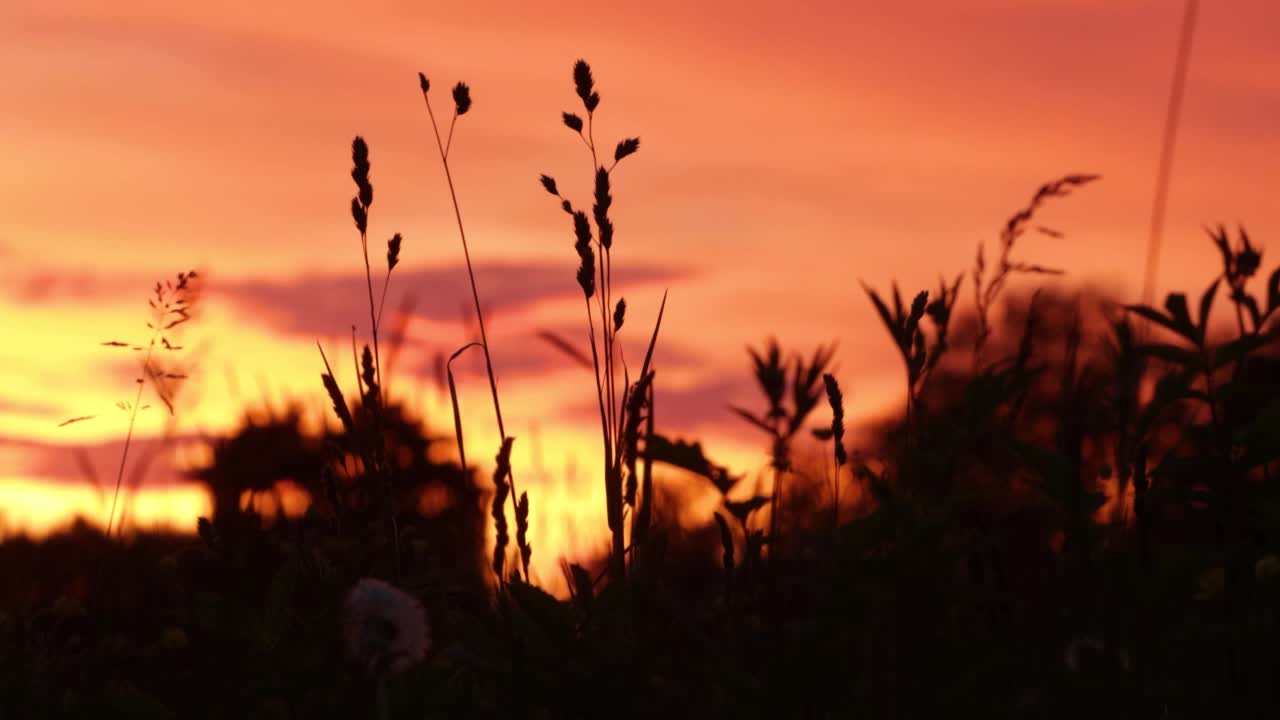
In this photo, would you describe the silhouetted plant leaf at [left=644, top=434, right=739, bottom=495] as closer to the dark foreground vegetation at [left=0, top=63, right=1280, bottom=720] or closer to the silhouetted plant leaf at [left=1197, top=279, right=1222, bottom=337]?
the dark foreground vegetation at [left=0, top=63, right=1280, bottom=720]

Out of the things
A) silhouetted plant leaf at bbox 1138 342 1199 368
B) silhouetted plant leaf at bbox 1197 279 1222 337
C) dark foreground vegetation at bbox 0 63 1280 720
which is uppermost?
silhouetted plant leaf at bbox 1197 279 1222 337

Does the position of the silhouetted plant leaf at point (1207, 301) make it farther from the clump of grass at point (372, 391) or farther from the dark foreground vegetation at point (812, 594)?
the clump of grass at point (372, 391)

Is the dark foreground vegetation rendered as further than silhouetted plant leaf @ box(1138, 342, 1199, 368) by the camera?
No

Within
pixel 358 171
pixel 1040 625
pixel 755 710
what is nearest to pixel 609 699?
pixel 755 710

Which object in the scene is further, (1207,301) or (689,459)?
(689,459)

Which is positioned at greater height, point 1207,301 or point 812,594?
point 1207,301

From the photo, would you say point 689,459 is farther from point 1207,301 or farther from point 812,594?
point 1207,301

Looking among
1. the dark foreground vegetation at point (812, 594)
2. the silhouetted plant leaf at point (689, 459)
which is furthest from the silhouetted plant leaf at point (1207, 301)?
the silhouetted plant leaf at point (689, 459)

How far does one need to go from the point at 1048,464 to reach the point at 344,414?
1.33 metres

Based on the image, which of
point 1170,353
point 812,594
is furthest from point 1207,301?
point 812,594

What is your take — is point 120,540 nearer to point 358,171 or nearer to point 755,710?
point 358,171

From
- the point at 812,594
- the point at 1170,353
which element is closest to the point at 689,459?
the point at 812,594

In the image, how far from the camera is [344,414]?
2939mm

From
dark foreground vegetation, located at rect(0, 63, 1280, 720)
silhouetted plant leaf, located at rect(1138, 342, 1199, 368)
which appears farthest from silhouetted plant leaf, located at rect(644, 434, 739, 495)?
silhouetted plant leaf, located at rect(1138, 342, 1199, 368)
